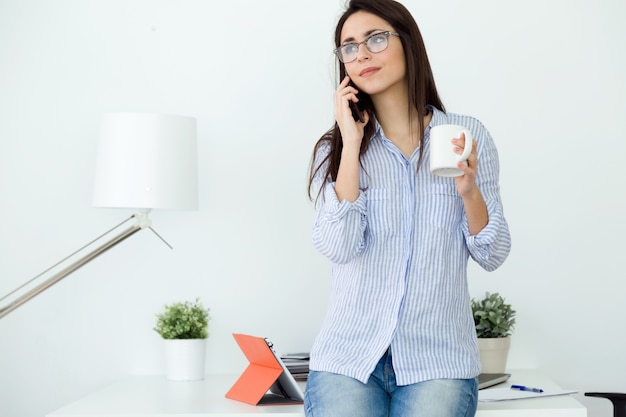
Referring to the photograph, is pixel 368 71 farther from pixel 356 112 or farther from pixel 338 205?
pixel 338 205

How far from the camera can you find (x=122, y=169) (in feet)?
7.14

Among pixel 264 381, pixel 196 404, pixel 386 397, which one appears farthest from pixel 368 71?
pixel 196 404

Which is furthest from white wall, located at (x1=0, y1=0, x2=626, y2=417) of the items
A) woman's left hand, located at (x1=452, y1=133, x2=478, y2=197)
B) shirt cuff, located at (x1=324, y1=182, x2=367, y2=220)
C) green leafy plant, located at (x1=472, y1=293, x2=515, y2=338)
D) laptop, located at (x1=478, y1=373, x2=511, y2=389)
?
woman's left hand, located at (x1=452, y1=133, x2=478, y2=197)

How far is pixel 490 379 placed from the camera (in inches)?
84.0

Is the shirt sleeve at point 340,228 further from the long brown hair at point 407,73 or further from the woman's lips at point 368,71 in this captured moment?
the woman's lips at point 368,71

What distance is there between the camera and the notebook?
1975 millimetres

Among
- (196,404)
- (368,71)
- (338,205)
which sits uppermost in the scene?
(368,71)

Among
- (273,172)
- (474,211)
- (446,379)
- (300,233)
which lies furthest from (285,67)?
(446,379)

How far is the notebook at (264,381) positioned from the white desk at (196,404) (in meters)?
0.03

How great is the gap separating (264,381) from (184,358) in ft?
1.25

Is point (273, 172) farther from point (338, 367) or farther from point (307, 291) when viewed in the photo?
point (338, 367)

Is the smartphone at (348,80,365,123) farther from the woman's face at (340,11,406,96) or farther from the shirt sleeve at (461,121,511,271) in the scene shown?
the shirt sleeve at (461,121,511,271)

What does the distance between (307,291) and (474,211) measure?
0.91 meters

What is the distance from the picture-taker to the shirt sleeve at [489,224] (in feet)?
5.50
